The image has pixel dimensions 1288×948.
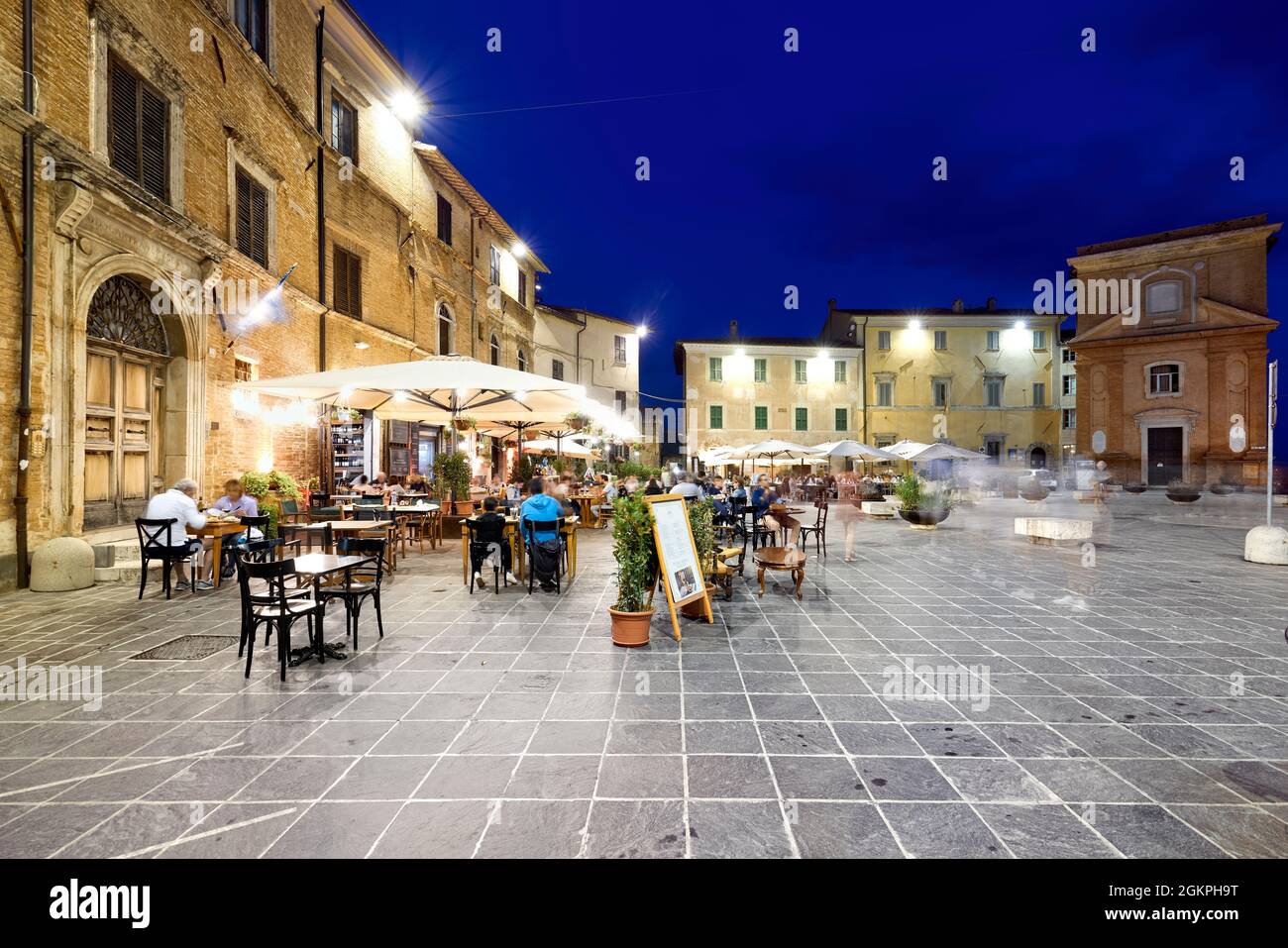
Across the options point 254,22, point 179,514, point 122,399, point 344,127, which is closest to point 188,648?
point 179,514

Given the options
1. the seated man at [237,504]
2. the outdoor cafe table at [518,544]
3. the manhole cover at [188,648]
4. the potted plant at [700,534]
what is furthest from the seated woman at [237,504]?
the potted plant at [700,534]

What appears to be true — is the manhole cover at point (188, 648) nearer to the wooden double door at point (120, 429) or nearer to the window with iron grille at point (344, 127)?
the wooden double door at point (120, 429)

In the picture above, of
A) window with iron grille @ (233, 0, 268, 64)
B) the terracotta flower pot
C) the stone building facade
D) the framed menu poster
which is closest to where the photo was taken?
the terracotta flower pot

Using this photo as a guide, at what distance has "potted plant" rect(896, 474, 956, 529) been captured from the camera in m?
14.5

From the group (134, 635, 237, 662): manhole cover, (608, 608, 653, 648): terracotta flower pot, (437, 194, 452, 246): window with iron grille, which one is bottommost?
(134, 635, 237, 662): manhole cover

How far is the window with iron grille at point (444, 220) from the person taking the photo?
62.1 feet

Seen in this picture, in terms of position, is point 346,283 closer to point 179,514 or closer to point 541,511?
point 179,514

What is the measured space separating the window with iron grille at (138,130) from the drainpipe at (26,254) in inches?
45.9

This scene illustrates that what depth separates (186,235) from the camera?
926cm

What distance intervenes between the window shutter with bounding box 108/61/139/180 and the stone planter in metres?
15.9

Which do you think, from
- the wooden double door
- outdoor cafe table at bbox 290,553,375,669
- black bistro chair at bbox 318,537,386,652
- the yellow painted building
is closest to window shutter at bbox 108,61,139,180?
the wooden double door

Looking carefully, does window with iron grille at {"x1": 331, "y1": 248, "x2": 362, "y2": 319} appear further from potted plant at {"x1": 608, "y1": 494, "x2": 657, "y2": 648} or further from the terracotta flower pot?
the terracotta flower pot

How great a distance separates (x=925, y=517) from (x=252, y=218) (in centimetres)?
1559
